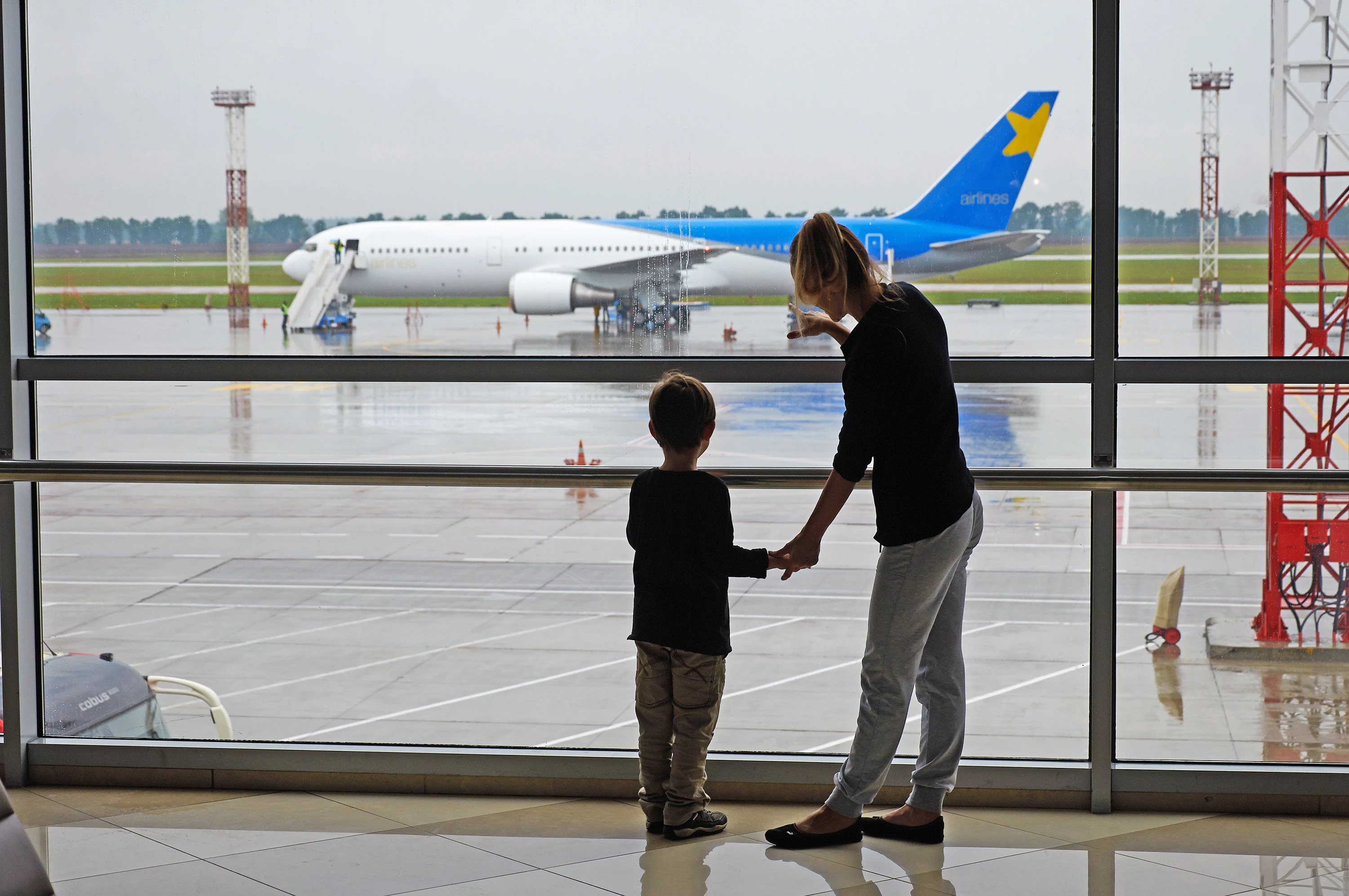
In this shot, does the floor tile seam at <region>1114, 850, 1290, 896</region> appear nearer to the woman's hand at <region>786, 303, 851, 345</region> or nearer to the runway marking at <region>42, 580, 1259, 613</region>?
the runway marking at <region>42, 580, 1259, 613</region>

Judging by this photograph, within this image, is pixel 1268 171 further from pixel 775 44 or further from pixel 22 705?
pixel 22 705

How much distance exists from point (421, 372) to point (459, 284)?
0.77 metres

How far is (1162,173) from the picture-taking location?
2715 millimetres

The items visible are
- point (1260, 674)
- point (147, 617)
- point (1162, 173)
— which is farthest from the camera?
point (147, 617)

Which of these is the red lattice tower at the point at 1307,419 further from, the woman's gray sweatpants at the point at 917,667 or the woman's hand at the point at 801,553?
the woman's hand at the point at 801,553

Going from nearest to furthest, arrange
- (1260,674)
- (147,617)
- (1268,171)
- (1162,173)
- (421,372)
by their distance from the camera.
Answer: (421,372)
(1162,173)
(1268,171)
(1260,674)
(147,617)

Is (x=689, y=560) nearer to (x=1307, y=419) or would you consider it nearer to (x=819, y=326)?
(x=819, y=326)

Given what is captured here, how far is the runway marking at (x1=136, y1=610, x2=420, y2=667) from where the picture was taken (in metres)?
8.19

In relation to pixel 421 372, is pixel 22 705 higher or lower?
lower

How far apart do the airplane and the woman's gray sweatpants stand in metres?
0.89

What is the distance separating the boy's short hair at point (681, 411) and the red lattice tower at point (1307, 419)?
48.1 inches

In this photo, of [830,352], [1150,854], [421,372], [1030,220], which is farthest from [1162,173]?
[421,372]

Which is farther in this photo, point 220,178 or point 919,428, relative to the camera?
point 220,178

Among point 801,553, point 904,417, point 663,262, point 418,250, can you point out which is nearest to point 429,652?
point 418,250
